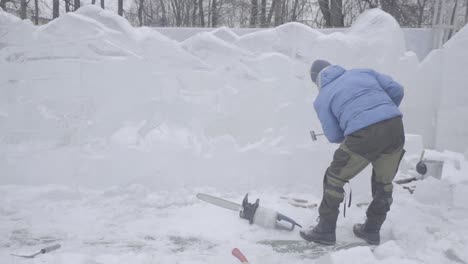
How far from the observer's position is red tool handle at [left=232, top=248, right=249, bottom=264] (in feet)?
8.83

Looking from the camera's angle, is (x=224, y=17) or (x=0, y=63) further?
(x=224, y=17)

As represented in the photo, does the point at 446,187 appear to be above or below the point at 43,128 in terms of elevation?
below

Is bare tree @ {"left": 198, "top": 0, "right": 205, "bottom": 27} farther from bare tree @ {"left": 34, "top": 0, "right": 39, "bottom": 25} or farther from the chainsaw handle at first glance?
the chainsaw handle

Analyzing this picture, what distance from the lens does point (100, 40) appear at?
4301 millimetres

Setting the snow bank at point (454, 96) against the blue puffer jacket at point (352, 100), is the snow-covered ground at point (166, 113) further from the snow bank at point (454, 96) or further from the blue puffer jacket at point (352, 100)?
the blue puffer jacket at point (352, 100)

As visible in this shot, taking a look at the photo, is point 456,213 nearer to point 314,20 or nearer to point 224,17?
point 314,20

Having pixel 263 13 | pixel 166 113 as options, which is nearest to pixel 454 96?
pixel 166 113

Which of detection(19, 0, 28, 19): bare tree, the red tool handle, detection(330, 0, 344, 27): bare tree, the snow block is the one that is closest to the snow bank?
the snow block

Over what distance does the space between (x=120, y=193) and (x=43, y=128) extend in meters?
1.04

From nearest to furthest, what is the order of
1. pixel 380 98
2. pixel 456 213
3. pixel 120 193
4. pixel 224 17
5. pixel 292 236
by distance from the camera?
pixel 380 98 → pixel 292 236 → pixel 456 213 → pixel 120 193 → pixel 224 17

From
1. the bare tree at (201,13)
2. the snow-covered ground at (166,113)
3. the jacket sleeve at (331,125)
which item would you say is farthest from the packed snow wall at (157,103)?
the bare tree at (201,13)

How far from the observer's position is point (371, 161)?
119 inches

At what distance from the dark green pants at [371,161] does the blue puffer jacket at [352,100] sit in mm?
69

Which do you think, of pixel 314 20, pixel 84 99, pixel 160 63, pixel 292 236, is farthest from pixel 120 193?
pixel 314 20
